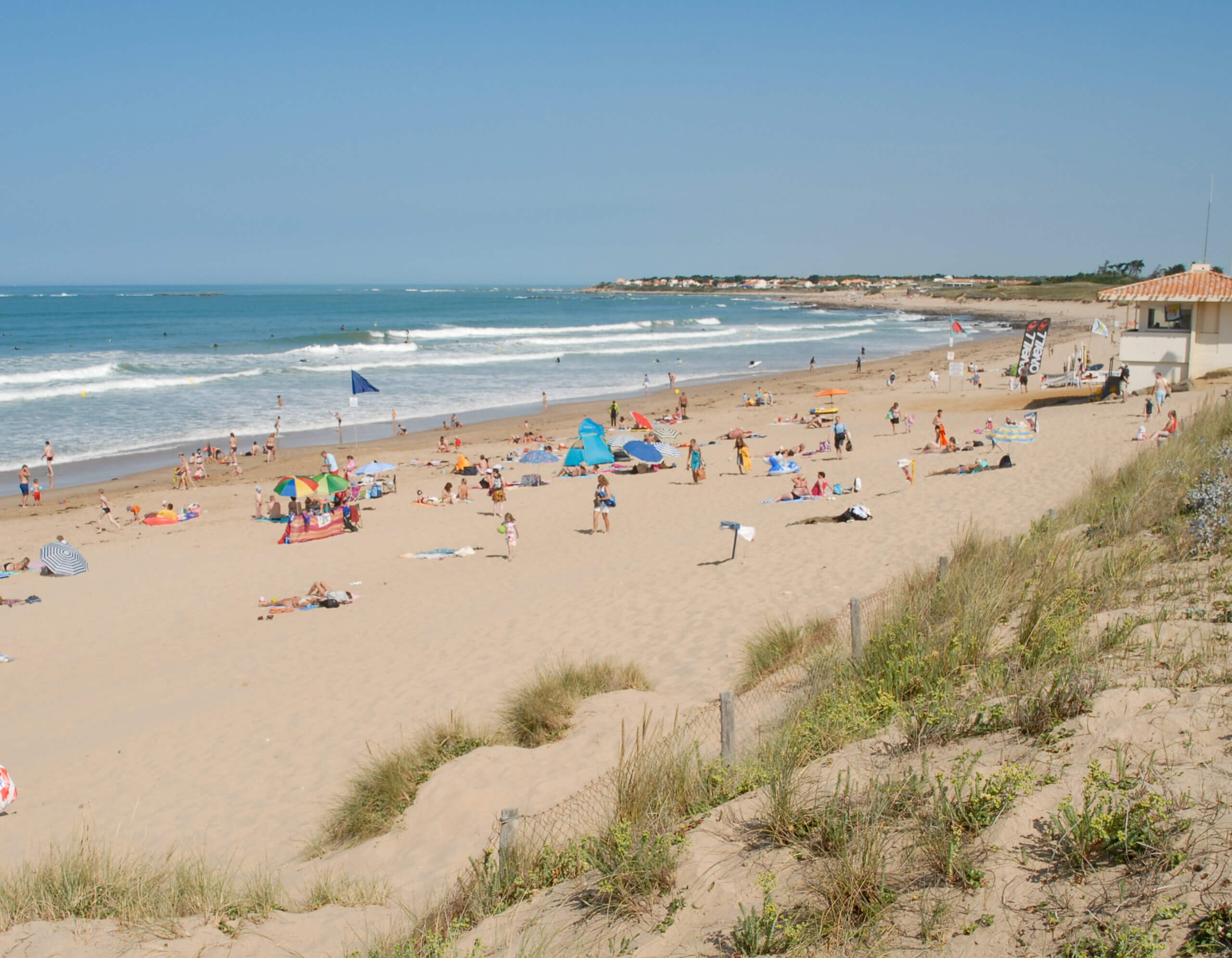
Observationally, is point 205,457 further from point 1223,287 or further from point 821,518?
point 1223,287

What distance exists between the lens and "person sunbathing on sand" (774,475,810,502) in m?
16.5

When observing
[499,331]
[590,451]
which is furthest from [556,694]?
[499,331]

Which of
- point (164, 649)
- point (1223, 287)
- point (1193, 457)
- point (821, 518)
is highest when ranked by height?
point (1223, 287)

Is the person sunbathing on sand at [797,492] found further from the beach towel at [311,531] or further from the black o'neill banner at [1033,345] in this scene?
the black o'neill banner at [1033,345]

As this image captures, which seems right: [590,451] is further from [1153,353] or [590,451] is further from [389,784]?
[389,784]

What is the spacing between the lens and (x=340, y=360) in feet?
167

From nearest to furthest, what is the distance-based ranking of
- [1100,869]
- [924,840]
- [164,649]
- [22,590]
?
1. [1100,869]
2. [924,840]
3. [164,649]
4. [22,590]

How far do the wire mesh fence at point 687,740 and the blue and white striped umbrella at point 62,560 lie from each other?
12.0 m

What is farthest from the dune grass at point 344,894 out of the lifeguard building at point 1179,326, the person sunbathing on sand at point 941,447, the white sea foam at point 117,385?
the white sea foam at point 117,385

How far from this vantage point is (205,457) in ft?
80.2

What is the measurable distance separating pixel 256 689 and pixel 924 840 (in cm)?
779

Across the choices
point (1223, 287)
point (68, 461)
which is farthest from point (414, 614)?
point (1223, 287)

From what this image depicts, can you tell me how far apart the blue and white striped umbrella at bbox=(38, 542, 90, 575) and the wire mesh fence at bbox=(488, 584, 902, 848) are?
11996 millimetres

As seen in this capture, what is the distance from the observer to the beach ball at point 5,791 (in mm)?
7156
